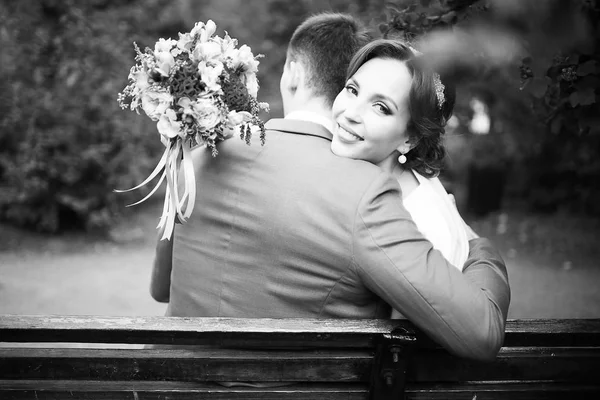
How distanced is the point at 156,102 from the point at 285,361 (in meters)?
0.94

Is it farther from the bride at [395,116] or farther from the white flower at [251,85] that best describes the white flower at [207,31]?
the bride at [395,116]

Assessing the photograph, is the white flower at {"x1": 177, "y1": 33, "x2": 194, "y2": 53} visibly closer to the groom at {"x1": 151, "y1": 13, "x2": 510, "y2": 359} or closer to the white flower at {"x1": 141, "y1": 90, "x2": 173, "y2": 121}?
the white flower at {"x1": 141, "y1": 90, "x2": 173, "y2": 121}

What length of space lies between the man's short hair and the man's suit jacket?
0.35 m

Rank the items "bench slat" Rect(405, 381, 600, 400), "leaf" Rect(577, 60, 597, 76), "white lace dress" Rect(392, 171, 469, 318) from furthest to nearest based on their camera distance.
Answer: "leaf" Rect(577, 60, 597, 76) < "white lace dress" Rect(392, 171, 469, 318) < "bench slat" Rect(405, 381, 600, 400)

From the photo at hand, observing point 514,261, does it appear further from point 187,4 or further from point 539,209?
point 187,4

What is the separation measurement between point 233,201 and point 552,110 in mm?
2010

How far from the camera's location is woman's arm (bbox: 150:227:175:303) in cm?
276

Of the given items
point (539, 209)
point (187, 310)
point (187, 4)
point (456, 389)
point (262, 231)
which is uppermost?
point (187, 4)

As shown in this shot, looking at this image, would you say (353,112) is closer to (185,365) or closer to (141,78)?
(141,78)

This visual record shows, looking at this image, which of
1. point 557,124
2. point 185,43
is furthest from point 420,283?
point 557,124

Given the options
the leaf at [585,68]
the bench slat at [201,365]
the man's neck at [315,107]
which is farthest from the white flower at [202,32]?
the leaf at [585,68]

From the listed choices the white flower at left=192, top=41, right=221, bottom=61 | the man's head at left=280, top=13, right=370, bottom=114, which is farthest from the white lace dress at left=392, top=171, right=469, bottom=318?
the white flower at left=192, top=41, right=221, bottom=61

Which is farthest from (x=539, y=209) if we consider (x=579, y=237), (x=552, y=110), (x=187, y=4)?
(x=552, y=110)

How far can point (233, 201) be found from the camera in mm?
2283
